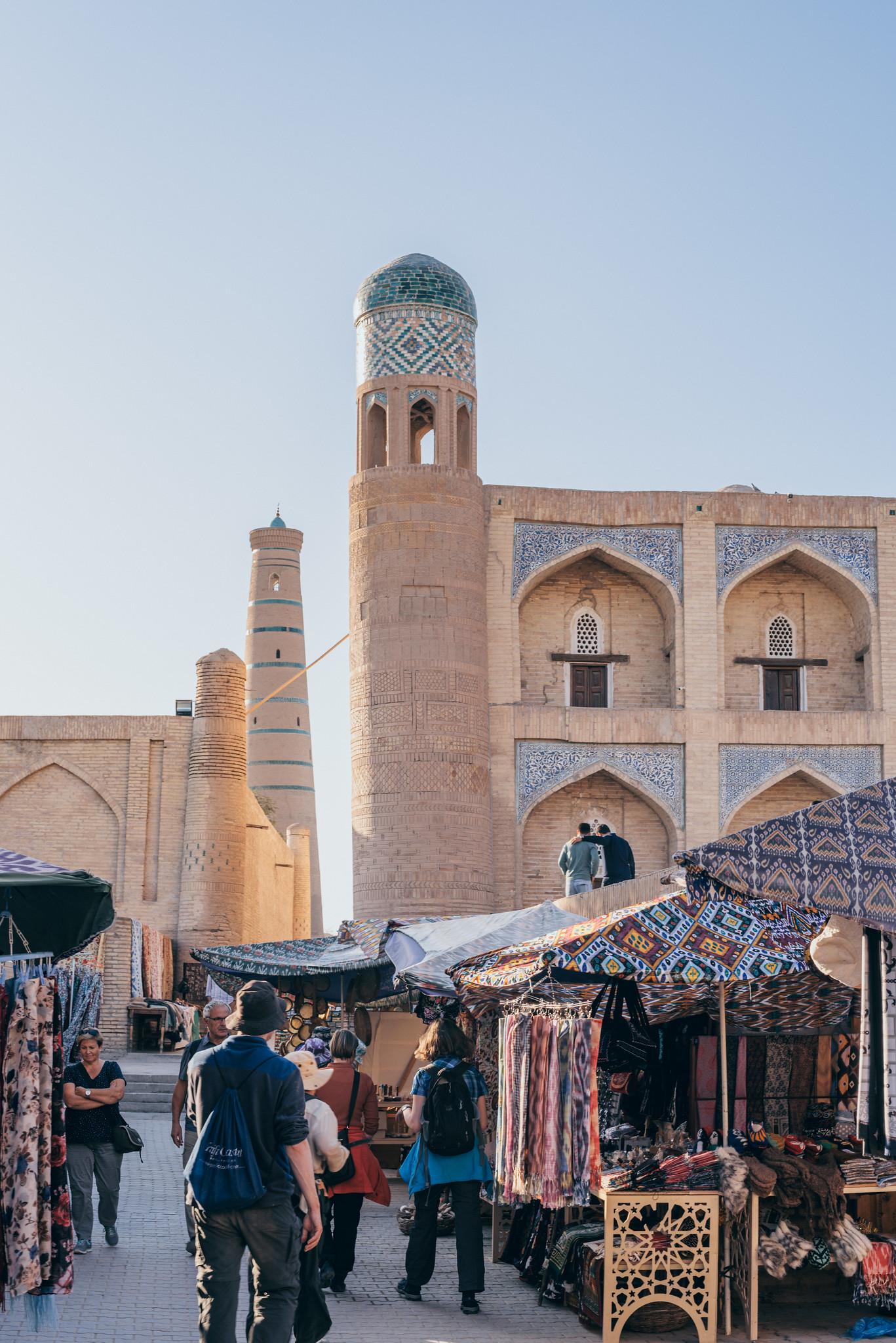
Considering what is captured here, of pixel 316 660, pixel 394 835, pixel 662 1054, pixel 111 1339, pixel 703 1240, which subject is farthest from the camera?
pixel 316 660

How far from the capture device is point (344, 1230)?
7098mm

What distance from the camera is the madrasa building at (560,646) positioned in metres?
22.0

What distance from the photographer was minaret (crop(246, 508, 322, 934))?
133 ft

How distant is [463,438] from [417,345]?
4.51 feet

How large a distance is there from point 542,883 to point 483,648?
317 cm

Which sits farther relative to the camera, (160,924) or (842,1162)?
(160,924)

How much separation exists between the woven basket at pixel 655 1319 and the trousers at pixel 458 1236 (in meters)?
0.63

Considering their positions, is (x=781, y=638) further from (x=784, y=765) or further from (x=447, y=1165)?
(x=447, y=1165)

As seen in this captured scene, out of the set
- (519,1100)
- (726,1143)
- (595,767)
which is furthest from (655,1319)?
(595,767)

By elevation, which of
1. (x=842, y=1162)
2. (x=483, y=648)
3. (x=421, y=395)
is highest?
(x=421, y=395)

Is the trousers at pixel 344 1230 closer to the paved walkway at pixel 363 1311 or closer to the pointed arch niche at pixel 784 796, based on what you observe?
the paved walkway at pixel 363 1311

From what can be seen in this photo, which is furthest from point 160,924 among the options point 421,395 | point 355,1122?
point 355,1122

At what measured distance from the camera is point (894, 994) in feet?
18.0

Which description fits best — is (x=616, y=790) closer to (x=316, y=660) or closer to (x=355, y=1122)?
(x=316, y=660)
